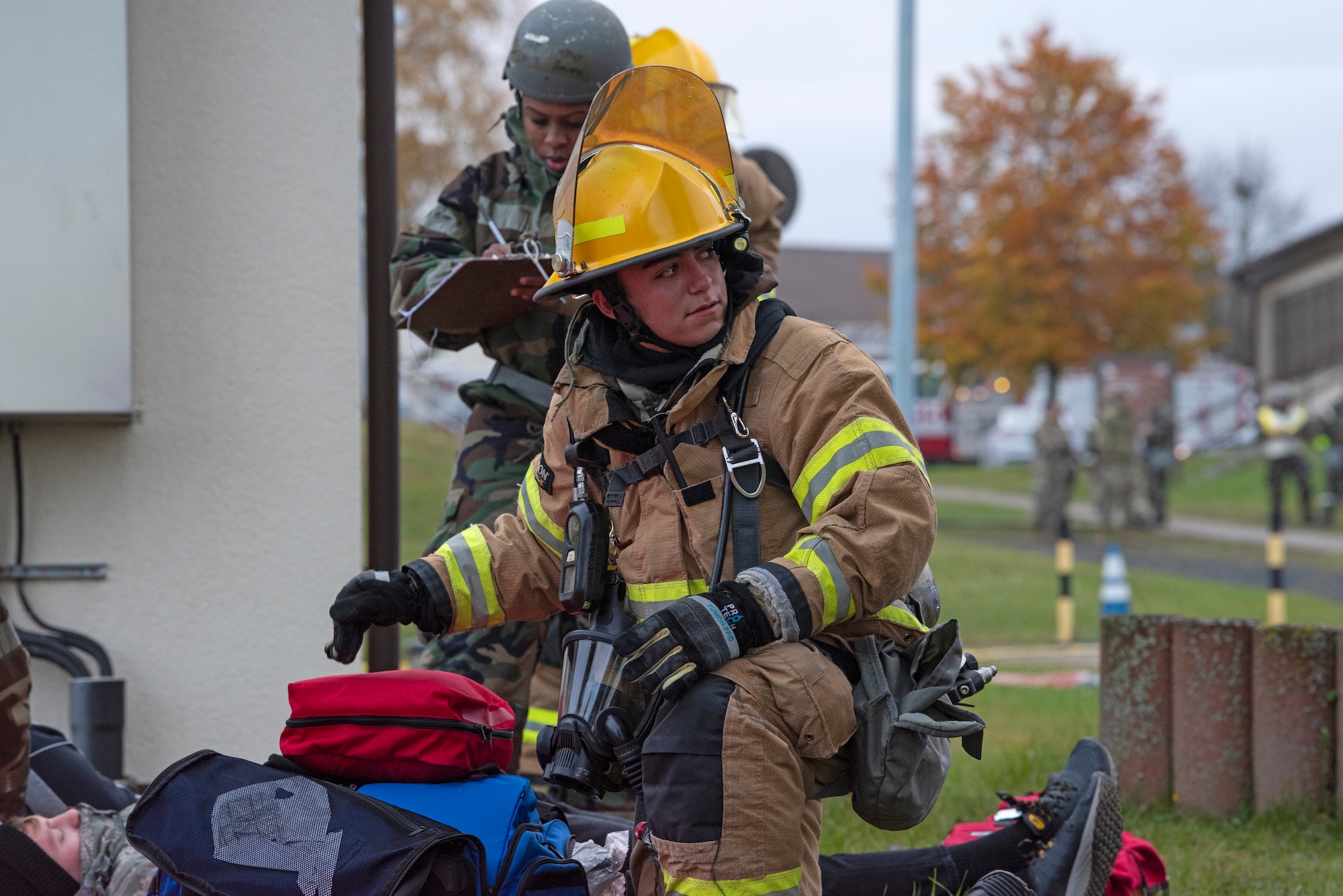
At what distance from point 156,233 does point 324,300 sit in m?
0.59

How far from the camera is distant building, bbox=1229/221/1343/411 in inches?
1521

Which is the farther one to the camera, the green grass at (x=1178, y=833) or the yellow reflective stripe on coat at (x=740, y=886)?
the green grass at (x=1178, y=833)

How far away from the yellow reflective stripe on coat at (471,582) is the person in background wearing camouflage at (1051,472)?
16.4 meters

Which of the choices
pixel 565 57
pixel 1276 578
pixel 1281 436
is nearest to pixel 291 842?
pixel 565 57

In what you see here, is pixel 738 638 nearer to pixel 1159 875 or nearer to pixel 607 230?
pixel 607 230

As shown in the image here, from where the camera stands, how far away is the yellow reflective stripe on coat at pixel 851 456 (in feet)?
8.01

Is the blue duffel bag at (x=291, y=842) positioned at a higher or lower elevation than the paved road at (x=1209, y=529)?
higher

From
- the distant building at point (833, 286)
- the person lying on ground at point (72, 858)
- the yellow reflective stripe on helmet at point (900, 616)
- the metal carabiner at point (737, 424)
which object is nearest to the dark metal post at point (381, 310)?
the person lying on ground at point (72, 858)

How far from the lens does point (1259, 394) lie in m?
39.0

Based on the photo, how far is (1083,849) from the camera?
331 cm

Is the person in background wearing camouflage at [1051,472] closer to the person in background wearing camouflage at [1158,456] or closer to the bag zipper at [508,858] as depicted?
the person in background wearing camouflage at [1158,456]

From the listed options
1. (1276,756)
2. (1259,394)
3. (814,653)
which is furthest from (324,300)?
(1259,394)

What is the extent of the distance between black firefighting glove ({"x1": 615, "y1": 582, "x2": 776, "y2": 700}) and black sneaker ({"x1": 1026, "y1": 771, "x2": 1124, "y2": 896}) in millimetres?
1365

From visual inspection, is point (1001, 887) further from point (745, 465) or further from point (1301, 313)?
point (1301, 313)
